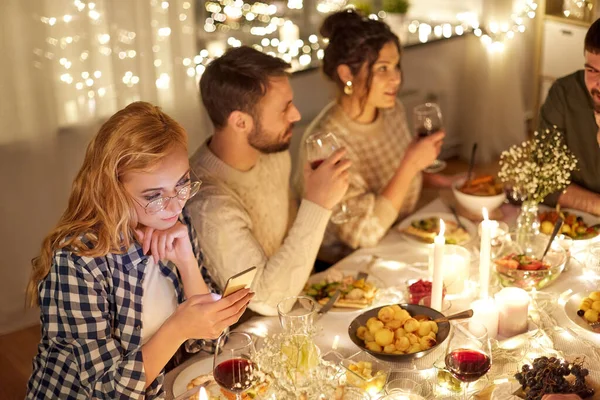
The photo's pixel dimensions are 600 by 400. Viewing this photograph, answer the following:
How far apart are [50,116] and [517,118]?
10.3 feet

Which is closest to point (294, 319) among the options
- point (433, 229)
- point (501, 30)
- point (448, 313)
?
point (448, 313)

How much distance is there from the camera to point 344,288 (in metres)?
2.23

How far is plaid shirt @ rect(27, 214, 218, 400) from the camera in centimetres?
177

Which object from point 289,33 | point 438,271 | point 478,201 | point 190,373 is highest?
point 289,33

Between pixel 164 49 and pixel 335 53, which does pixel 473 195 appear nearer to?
pixel 335 53

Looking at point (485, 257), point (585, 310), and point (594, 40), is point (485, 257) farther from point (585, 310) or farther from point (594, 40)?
point (594, 40)

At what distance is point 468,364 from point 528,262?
0.64m

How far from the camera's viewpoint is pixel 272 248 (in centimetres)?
264

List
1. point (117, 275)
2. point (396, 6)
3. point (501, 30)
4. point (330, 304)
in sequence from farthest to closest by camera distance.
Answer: point (501, 30), point (396, 6), point (330, 304), point (117, 275)

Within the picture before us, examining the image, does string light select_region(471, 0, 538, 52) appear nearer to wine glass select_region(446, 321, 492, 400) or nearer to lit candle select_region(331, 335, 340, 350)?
lit candle select_region(331, 335, 340, 350)

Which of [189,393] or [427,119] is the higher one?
[427,119]

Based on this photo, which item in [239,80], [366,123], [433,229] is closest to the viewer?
[239,80]

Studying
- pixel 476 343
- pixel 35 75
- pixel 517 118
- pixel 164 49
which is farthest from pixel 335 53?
pixel 517 118

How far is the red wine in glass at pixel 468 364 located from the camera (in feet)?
5.59
